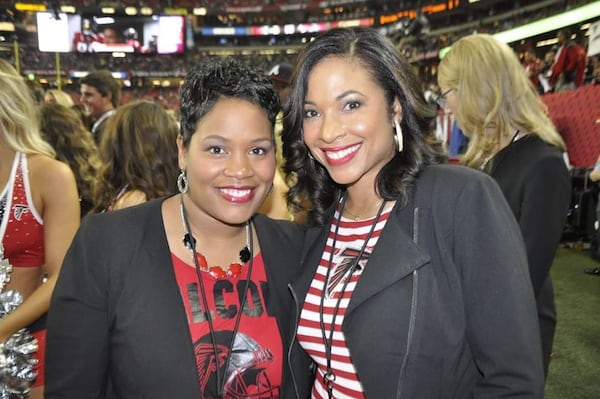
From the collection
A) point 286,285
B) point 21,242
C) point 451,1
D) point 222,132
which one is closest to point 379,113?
point 222,132

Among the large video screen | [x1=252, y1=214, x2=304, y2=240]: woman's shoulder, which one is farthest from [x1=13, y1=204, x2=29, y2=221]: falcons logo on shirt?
the large video screen

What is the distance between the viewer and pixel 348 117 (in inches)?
60.6

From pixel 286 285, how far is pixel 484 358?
0.66 m

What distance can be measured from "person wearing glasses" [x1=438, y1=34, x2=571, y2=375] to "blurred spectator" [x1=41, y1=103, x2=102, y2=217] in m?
2.27

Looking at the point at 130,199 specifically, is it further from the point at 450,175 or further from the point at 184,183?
the point at 450,175

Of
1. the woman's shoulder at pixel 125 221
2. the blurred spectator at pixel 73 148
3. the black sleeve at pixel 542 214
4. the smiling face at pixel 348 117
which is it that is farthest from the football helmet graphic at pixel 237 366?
the blurred spectator at pixel 73 148

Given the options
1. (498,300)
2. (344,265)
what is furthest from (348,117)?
(498,300)

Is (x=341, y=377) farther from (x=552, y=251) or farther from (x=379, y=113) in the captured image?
(x=552, y=251)

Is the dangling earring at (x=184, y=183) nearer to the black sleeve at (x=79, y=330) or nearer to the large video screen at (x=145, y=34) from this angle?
the black sleeve at (x=79, y=330)

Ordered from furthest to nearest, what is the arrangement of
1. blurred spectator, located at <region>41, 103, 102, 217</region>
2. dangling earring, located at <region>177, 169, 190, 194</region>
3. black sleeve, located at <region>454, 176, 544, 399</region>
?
blurred spectator, located at <region>41, 103, 102, 217</region> < dangling earring, located at <region>177, 169, 190, 194</region> < black sleeve, located at <region>454, 176, 544, 399</region>

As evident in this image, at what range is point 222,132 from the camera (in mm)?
1520

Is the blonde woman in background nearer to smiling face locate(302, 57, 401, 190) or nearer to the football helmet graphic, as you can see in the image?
the football helmet graphic

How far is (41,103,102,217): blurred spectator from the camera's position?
3.25 m

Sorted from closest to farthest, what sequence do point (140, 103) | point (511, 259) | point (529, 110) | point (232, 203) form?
point (511, 259)
point (232, 203)
point (529, 110)
point (140, 103)
